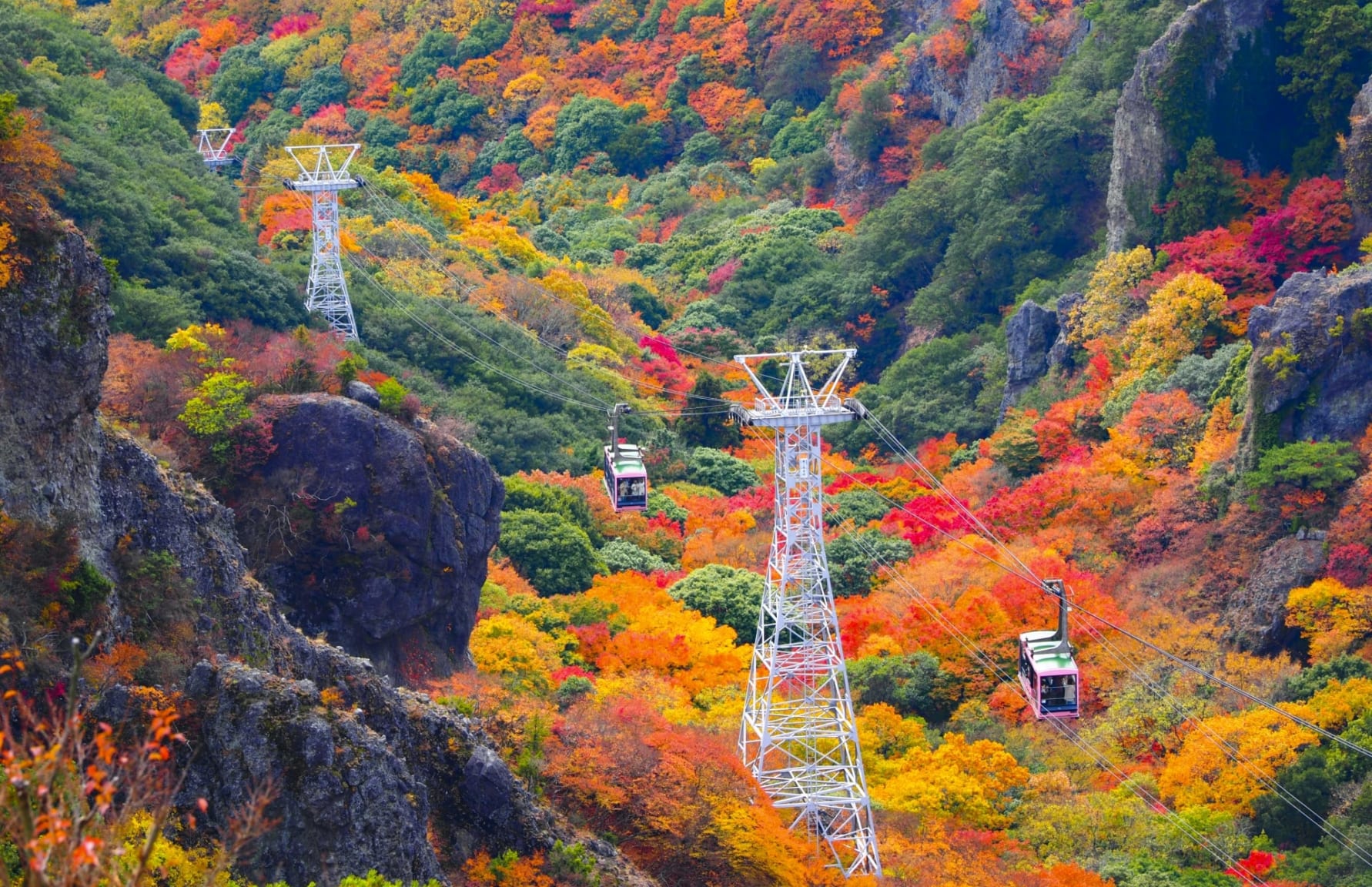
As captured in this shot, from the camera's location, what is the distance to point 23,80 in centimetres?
6241

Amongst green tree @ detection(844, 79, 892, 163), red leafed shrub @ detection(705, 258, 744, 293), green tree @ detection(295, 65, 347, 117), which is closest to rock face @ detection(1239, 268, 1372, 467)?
red leafed shrub @ detection(705, 258, 744, 293)

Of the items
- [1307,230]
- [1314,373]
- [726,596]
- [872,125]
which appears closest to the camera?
[1314,373]

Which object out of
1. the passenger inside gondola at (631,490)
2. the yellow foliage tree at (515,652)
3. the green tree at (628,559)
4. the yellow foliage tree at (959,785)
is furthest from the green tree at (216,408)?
the green tree at (628,559)

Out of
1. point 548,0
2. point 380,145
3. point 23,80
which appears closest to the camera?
point 23,80

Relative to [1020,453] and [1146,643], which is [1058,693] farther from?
[1020,453]

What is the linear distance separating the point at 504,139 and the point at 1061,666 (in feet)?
244

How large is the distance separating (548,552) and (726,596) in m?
5.11

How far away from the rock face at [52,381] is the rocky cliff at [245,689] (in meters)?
0.03

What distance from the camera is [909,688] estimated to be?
51.4 meters

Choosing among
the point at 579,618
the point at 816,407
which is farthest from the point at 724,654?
the point at 816,407

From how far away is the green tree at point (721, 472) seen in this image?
70625 millimetres

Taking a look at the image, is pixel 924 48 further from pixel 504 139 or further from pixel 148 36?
pixel 148 36

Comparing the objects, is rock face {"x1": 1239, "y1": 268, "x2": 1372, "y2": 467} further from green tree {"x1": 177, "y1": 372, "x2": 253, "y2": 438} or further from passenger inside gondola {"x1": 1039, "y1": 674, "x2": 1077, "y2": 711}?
green tree {"x1": 177, "y1": 372, "x2": 253, "y2": 438}

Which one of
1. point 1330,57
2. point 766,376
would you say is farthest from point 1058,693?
point 766,376
